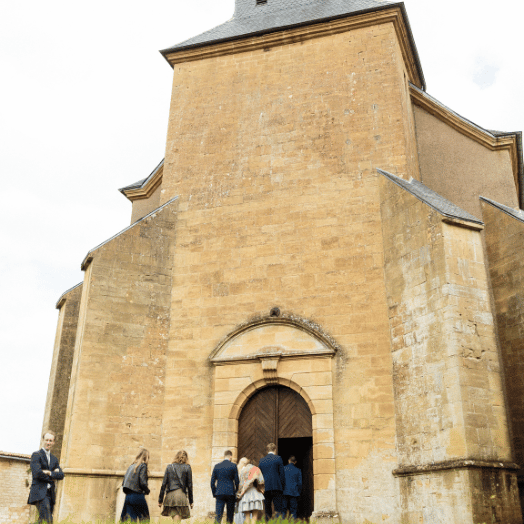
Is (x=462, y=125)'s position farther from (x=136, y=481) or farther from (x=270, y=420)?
(x=136, y=481)

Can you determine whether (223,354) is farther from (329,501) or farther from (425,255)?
(425,255)

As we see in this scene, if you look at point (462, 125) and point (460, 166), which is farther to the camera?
point (462, 125)

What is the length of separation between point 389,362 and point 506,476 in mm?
2466

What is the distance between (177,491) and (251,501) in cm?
112

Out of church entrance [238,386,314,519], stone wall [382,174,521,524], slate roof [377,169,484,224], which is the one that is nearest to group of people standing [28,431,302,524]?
church entrance [238,386,314,519]

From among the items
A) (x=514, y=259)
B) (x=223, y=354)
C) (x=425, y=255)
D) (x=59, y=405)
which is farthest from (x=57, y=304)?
(x=514, y=259)

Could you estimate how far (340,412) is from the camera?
10273 mm

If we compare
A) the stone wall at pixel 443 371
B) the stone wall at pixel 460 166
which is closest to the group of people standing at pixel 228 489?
the stone wall at pixel 443 371

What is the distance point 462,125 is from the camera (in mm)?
14109

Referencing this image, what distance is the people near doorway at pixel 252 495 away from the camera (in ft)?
26.7

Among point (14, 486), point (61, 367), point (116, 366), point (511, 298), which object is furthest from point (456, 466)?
point (14, 486)

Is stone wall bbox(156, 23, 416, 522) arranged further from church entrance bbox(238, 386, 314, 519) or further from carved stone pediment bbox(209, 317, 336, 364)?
church entrance bbox(238, 386, 314, 519)

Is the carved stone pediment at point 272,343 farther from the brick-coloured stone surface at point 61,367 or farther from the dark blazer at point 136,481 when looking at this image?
the dark blazer at point 136,481

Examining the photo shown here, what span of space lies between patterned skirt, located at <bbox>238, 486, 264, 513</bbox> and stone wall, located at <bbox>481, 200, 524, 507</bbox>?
5.07 meters
